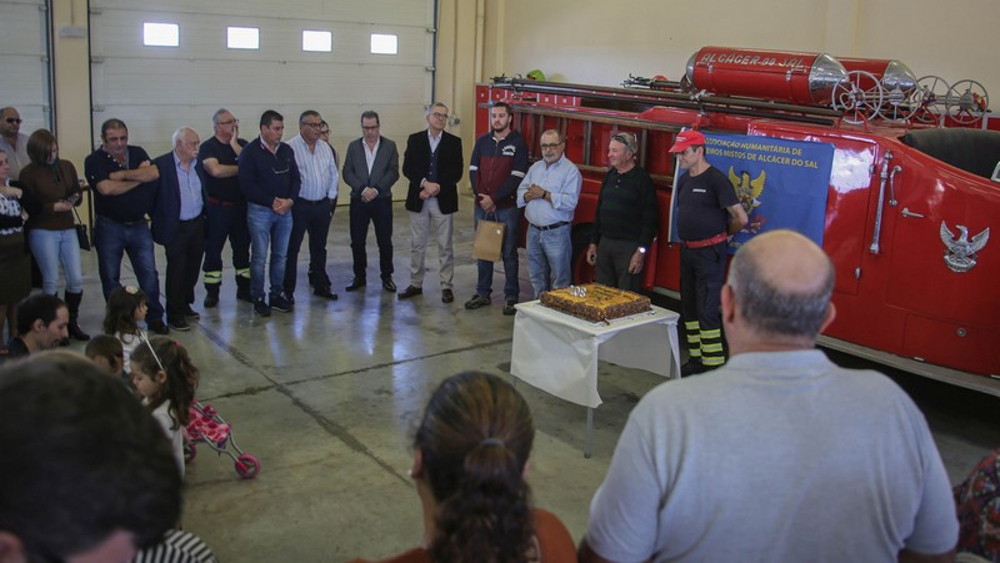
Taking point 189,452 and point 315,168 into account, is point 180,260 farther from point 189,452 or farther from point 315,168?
point 189,452

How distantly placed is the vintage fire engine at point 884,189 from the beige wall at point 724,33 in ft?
6.47

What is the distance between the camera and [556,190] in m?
8.48

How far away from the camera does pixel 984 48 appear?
9719 mm

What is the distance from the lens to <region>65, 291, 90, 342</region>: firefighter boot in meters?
7.80

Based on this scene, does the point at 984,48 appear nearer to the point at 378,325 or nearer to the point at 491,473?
the point at 378,325

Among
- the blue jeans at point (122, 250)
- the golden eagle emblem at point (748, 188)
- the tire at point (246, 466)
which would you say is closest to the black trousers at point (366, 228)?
the blue jeans at point (122, 250)

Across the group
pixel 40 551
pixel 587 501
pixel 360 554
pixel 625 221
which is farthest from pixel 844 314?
pixel 40 551

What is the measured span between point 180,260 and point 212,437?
3290 mm

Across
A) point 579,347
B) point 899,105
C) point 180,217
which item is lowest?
point 579,347

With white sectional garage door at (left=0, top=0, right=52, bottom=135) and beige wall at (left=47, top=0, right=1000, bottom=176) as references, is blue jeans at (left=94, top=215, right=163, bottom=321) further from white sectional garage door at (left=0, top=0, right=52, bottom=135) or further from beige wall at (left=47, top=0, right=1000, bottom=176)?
beige wall at (left=47, top=0, right=1000, bottom=176)

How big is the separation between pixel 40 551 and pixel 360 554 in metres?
3.58

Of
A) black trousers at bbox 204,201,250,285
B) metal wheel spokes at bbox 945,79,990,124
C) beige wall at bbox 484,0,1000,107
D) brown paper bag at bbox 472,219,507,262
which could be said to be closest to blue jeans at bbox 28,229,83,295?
black trousers at bbox 204,201,250,285

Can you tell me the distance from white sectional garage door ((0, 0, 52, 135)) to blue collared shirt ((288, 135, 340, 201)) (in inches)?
164

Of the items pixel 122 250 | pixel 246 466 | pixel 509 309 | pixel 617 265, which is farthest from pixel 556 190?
pixel 246 466
